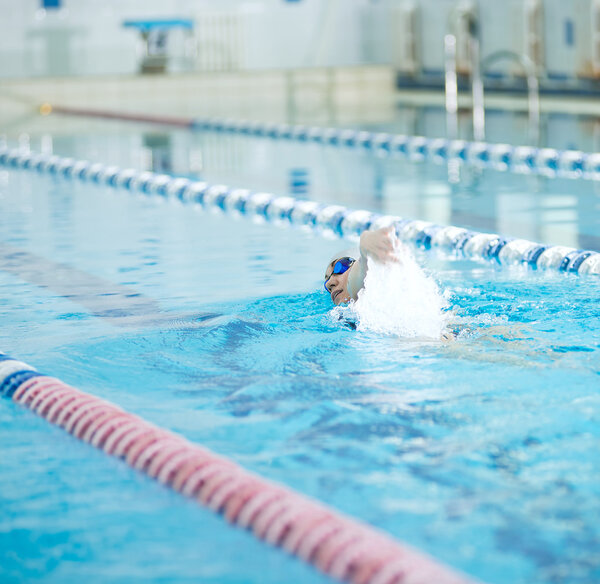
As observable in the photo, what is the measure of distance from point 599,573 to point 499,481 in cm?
52

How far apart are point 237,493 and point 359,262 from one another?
1491 mm

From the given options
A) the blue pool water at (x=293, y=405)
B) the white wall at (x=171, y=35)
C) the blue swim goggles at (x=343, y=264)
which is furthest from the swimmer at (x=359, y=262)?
the white wall at (x=171, y=35)

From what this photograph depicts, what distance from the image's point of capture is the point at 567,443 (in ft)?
9.61

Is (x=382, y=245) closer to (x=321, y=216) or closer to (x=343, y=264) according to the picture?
(x=343, y=264)

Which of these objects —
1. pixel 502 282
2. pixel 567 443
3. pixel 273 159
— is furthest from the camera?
pixel 273 159

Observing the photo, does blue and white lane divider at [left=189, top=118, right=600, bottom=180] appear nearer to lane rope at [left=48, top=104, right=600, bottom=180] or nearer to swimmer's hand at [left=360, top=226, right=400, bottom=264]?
lane rope at [left=48, top=104, right=600, bottom=180]

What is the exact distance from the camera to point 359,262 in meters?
3.87

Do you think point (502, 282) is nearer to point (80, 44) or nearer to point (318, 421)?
point (318, 421)

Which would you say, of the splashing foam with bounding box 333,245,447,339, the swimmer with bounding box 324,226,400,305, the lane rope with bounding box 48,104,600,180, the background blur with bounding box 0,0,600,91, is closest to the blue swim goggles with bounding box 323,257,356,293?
the swimmer with bounding box 324,226,400,305

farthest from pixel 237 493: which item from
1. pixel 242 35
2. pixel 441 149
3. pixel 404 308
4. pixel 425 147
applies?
pixel 242 35

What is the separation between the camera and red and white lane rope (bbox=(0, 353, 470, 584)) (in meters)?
2.11

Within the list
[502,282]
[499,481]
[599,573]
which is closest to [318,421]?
[499,481]

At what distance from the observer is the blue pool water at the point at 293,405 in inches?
95.1

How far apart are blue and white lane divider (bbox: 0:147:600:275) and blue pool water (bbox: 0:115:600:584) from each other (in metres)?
0.23
